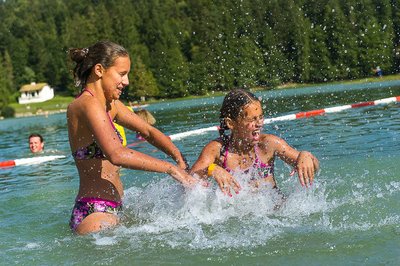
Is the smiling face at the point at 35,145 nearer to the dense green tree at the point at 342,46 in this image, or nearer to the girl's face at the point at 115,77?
the girl's face at the point at 115,77

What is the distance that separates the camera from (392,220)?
183 inches

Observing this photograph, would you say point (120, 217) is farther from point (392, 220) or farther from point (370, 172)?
point (370, 172)

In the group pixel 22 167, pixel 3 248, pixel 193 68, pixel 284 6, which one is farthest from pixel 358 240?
pixel 193 68

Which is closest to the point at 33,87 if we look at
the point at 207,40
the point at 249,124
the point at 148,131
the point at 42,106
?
the point at 42,106

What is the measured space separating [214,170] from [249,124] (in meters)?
0.76

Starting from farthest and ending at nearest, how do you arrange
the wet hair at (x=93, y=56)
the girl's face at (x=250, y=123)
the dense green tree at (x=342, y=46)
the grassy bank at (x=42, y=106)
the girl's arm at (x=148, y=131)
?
the grassy bank at (x=42, y=106)
the dense green tree at (x=342, y=46)
the girl's arm at (x=148, y=131)
the girl's face at (x=250, y=123)
the wet hair at (x=93, y=56)

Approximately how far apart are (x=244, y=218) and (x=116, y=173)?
119 cm

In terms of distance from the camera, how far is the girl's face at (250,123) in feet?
17.5

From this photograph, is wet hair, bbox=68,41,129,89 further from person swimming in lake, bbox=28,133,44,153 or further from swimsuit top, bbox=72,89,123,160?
person swimming in lake, bbox=28,133,44,153

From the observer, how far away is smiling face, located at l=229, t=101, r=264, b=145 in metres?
5.33

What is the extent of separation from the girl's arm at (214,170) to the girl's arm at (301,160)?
52 centimetres

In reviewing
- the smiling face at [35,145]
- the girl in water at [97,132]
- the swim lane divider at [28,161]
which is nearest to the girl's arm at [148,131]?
the girl in water at [97,132]

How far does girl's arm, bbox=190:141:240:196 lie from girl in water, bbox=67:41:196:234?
29cm

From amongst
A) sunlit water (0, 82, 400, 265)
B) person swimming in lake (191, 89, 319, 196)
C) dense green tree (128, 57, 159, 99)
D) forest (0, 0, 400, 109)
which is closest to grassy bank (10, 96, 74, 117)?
forest (0, 0, 400, 109)
